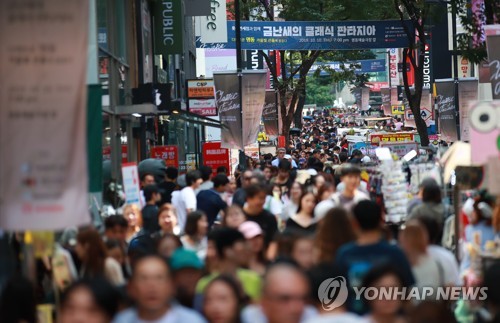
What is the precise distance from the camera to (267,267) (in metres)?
10.2

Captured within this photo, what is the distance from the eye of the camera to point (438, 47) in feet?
A: 174

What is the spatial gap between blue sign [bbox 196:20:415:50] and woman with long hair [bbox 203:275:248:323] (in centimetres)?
3376

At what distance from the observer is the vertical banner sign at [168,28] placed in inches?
1294

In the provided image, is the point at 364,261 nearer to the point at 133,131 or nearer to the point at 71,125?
the point at 71,125

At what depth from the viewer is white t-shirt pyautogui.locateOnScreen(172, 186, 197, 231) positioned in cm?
1819

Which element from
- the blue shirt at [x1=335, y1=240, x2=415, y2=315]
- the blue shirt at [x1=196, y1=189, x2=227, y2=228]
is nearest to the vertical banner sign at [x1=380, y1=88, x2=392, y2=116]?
the blue shirt at [x1=196, y1=189, x2=227, y2=228]

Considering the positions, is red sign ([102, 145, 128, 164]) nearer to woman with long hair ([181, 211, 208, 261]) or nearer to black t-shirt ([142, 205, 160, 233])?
black t-shirt ([142, 205, 160, 233])

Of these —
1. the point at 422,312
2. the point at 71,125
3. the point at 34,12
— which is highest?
the point at 34,12

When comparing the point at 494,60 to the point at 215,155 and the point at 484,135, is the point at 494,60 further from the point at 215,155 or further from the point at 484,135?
the point at 215,155

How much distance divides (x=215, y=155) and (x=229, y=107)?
2016mm

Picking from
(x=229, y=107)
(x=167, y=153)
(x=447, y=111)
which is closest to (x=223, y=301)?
(x=167, y=153)

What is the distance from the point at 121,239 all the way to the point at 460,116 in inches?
1008

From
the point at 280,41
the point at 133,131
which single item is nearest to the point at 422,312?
the point at 133,131

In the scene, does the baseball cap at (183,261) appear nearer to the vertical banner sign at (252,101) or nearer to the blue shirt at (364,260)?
the blue shirt at (364,260)
